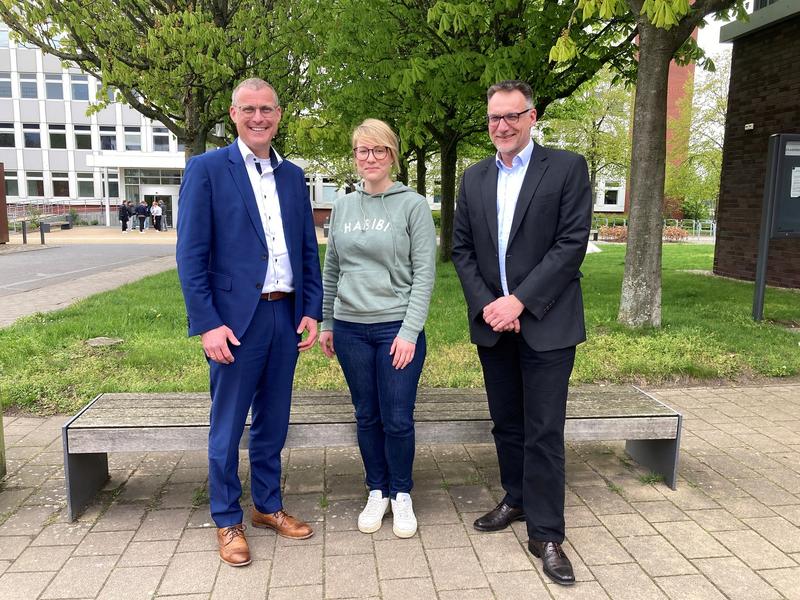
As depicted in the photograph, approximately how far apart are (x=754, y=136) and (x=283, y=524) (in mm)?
12215

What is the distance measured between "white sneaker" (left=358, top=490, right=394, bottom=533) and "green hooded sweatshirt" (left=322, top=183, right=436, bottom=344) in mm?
959

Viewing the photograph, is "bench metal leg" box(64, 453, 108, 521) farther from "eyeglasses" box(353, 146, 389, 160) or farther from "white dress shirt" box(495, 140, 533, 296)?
"white dress shirt" box(495, 140, 533, 296)

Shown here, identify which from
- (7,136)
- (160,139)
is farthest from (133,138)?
(7,136)

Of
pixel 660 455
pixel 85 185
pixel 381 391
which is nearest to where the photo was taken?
pixel 381 391

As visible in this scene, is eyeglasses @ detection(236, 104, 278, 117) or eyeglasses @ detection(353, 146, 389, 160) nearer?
eyeglasses @ detection(236, 104, 278, 117)

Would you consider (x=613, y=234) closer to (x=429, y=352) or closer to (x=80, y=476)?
(x=429, y=352)

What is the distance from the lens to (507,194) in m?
3.01

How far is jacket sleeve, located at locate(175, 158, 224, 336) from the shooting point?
112 inches

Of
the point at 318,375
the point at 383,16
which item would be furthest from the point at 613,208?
the point at 318,375

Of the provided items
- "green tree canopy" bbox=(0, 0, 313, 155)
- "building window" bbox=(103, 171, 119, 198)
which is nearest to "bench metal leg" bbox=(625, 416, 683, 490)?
"green tree canopy" bbox=(0, 0, 313, 155)

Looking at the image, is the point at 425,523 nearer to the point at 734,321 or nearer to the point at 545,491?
the point at 545,491

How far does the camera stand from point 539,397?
9.71ft

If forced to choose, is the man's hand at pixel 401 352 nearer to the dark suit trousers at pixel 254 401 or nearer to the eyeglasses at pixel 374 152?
the dark suit trousers at pixel 254 401

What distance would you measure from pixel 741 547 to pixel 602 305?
19.8 feet
